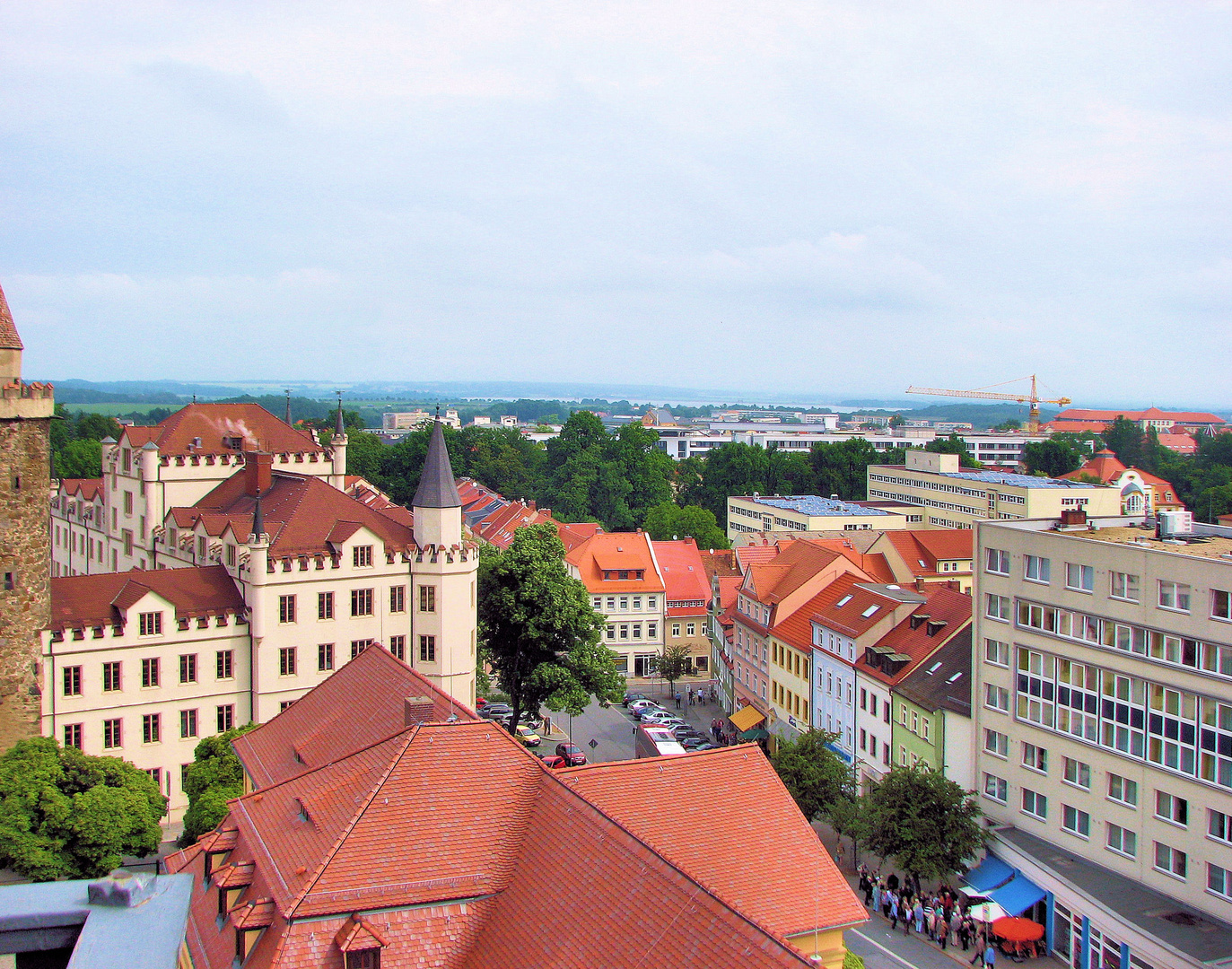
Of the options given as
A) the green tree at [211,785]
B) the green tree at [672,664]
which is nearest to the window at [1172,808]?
the green tree at [211,785]

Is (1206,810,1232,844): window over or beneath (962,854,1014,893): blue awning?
over

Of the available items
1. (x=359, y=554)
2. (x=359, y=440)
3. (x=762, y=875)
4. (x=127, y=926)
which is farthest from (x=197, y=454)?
(x=359, y=440)

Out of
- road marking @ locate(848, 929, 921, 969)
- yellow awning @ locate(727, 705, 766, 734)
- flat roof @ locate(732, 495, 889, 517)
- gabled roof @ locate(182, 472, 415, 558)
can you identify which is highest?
gabled roof @ locate(182, 472, 415, 558)

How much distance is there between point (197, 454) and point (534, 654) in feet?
66.2

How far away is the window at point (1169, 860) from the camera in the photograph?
34.2 meters

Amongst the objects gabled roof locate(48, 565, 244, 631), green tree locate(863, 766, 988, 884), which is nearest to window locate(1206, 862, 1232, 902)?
green tree locate(863, 766, 988, 884)

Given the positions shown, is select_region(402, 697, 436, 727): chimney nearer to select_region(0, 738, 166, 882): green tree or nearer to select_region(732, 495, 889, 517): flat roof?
select_region(0, 738, 166, 882): green tree

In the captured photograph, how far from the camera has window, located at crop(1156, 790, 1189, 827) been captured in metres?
34.0

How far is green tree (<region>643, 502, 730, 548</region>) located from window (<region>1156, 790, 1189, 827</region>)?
74870mm

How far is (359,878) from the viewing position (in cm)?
1819

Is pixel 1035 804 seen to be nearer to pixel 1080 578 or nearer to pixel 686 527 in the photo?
pixel 1080 578

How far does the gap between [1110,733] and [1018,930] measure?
283 inches

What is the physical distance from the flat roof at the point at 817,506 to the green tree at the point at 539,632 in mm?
56074

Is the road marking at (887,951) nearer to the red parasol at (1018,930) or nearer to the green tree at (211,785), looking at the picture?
the red parasol at (1018,930)
